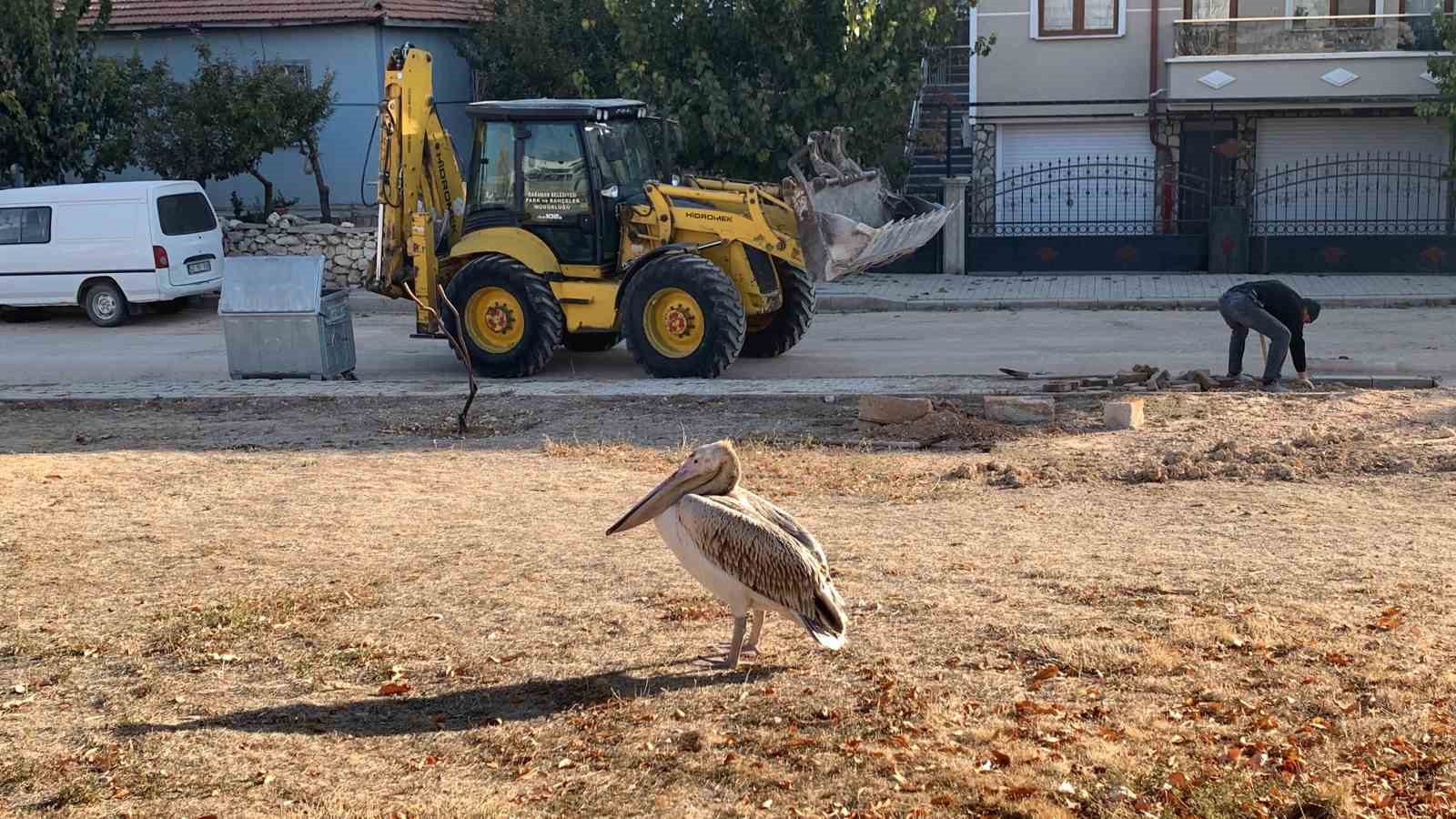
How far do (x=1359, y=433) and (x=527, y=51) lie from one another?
18.1 m

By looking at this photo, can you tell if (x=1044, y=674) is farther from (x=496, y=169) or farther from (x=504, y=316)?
(x=496, y=169)

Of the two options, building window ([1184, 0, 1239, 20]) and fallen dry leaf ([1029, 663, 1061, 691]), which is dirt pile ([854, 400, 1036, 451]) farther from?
building window ([1184, 0, 1239, 20])

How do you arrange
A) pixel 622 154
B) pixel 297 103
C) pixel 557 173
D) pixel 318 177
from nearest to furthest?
pixel 557 173
pixel 622 154
pixel 297 103
pixel 318 177

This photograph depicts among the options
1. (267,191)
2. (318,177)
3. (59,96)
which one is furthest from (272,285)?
(318,177)

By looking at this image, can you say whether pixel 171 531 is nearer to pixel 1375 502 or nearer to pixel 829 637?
pixel 829 637

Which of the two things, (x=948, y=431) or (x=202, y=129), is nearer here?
(x=948, y=431)

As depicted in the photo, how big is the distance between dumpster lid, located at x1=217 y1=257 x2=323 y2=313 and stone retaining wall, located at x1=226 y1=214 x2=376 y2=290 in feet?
31.5

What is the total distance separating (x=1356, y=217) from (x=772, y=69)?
392 inches

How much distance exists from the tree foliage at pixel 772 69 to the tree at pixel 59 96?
24.6 feet

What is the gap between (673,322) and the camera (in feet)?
48.6

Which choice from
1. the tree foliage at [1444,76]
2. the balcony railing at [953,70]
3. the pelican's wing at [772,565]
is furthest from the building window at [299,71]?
the pelican's wing at [772,565]

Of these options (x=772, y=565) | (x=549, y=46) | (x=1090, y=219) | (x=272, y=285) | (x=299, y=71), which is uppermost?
(x=549, y=46)

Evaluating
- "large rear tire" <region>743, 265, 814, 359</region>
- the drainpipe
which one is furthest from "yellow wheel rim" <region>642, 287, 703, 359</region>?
the drainpipe

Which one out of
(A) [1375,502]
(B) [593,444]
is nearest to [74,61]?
(B) [593,444]
